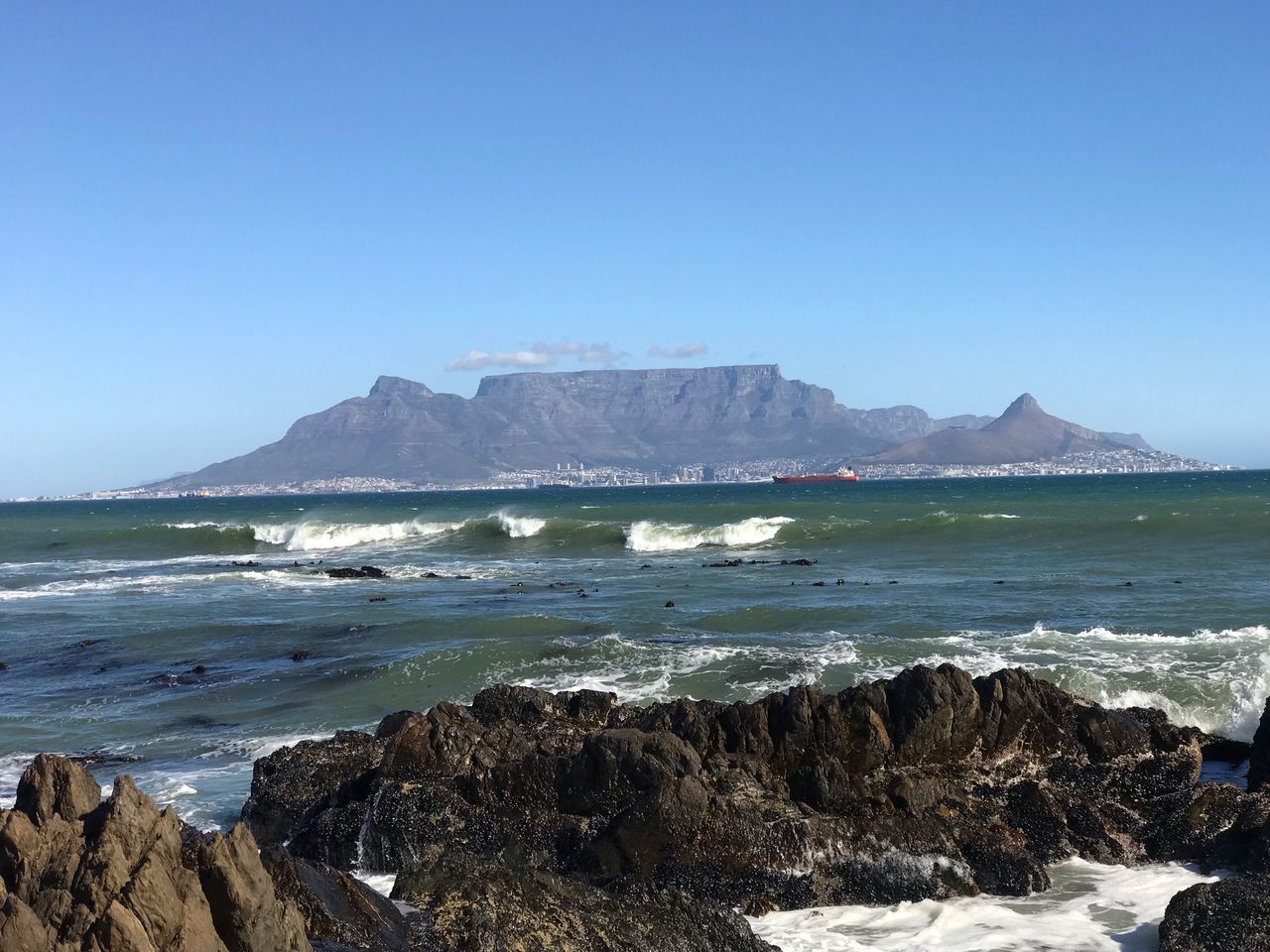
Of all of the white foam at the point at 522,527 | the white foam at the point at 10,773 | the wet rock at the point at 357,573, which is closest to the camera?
the white foam at the point at 10,773

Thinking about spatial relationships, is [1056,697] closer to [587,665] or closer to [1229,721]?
[1229,721]

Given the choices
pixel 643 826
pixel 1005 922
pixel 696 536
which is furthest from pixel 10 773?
pixel 696 536

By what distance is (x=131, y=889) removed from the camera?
237 inches

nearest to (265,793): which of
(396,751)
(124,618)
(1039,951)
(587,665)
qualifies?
(396,751)

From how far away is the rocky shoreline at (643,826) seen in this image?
650cm

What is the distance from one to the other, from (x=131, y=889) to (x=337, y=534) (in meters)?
62.8

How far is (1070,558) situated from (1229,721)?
2414 centimetres

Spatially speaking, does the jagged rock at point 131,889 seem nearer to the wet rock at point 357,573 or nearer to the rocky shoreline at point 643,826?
the rocky shoreline at point 643,826

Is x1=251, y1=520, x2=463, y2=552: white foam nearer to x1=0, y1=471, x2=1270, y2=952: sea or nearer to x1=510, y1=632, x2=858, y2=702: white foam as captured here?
x1=0, y1=471, x2=1270, y2=952: sea

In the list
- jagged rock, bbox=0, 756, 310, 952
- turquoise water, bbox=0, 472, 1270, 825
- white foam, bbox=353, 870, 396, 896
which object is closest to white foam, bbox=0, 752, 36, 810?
turquoise water, bbox=0, 472, 1270, 825

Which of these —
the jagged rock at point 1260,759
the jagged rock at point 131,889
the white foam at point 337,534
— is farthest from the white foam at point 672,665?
the white foam at point 337,534

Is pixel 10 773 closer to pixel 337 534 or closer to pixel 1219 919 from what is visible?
pixel 1219 919

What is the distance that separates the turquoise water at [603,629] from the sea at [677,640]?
0.08 metres

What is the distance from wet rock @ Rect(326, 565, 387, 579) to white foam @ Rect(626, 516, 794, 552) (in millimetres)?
14657
